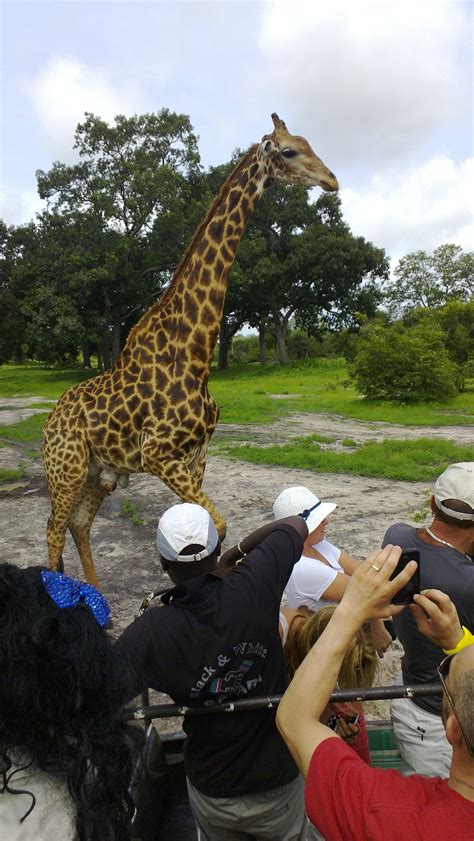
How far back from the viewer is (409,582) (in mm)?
1583

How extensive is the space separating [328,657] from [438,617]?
0.42 metres

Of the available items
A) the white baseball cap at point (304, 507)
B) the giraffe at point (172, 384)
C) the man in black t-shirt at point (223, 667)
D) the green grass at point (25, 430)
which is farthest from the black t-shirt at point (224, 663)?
the green grass at point (25, 430)

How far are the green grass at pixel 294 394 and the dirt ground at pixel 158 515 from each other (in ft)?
13.9

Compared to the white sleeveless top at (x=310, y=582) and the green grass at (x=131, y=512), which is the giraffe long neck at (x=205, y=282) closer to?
the white sleeveless top at (x=310, y=582)

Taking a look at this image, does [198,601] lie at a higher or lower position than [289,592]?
higher

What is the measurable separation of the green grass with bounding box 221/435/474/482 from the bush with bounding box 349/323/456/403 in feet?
21.7

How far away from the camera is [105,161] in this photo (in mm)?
25609

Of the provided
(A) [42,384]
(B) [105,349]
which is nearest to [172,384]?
(B) [105,349]

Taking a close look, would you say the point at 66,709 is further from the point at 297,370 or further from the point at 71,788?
the point at 297,370

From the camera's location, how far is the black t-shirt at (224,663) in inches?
68.1

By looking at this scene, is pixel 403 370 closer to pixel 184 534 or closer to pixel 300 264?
pixel 300 264

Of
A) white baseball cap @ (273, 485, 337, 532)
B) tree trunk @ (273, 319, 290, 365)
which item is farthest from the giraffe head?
tree trunk @ (273, 319, 290, 365)

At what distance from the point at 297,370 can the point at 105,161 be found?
1328 centimetres

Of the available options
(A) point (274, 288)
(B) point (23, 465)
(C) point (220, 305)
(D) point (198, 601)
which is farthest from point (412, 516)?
(A) point (274, 288)
